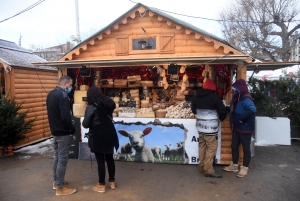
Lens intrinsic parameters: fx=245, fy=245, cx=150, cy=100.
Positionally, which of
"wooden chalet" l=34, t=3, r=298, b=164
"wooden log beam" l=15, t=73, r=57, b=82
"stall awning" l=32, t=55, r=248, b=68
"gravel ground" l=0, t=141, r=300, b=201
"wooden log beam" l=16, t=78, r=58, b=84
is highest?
"wooden chalet" l=34, t=3, r=298, b=164

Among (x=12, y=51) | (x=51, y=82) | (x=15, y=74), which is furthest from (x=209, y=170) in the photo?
(x=12, y=51)

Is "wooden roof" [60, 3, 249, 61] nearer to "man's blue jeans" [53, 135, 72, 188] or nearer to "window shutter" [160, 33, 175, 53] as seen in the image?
"window shutter" [160, 33, 175, 53]

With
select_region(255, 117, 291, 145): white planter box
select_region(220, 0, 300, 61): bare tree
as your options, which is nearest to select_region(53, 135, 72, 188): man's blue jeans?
select_region(255, 117, 291, 145): white planter box

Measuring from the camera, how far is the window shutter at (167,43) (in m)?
6.11

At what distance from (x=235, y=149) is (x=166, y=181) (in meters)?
1.59

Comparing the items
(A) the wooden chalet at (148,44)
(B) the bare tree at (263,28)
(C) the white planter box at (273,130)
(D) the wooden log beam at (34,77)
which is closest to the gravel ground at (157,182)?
(A) the wooden chalet at (148,44)

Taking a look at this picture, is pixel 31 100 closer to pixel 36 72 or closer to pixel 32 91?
pixel 32 91

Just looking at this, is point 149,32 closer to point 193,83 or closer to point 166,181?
point 193,83

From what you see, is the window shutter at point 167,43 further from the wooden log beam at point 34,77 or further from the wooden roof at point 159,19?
the wooden log beam at point 34,77

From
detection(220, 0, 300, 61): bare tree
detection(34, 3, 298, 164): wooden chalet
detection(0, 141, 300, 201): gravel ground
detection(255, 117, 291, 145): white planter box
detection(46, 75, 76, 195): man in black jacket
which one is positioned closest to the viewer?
detection(46, 75, 76, 195): man in black jacket

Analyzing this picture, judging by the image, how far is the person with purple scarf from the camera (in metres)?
4.74

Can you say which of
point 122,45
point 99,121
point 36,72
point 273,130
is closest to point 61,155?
point 99,121

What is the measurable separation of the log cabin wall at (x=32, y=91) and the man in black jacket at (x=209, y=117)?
5042 millimetres

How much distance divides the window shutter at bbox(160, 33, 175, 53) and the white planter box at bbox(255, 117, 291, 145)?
3840mm
